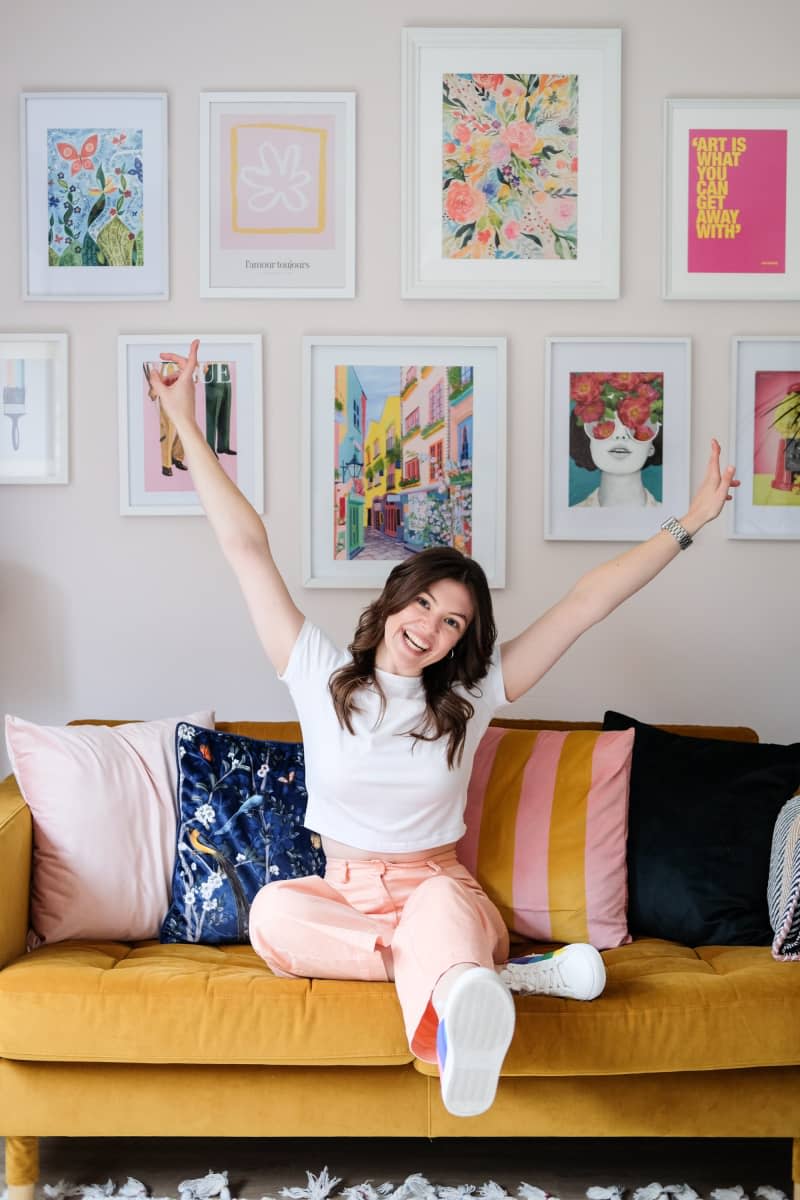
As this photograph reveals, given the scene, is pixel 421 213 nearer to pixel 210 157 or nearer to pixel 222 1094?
pixel 210 157

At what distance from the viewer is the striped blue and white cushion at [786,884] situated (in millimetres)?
2049

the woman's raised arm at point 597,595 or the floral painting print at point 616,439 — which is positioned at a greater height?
the floral painting print at point 616,439

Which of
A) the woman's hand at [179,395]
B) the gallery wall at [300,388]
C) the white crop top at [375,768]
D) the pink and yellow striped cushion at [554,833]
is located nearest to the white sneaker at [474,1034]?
the white crop top at [375,768]

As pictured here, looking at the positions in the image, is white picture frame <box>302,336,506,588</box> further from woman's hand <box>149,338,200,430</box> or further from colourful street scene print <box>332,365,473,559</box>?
woman's hand <box>149,338,200,430</box>

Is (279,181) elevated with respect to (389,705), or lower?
elevated

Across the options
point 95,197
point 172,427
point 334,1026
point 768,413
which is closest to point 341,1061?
point 334,1026

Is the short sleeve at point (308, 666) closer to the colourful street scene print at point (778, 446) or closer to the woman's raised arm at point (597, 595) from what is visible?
the woman's raised arm at point (597, 595)

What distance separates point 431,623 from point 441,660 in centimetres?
12

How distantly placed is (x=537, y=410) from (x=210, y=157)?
106 cm

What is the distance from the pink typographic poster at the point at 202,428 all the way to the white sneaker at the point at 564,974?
151 centimetres

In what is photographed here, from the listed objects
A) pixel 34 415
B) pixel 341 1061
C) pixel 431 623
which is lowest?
pixel 341 1061

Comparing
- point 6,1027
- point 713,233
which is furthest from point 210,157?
point 6,1027

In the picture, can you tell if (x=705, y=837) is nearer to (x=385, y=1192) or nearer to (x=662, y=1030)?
(x=662, y=1030)

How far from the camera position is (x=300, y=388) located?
9.57 feet
